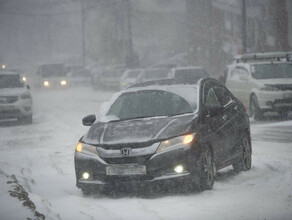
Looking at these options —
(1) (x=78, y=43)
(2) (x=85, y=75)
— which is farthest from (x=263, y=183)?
(1) (x=78, y=43)

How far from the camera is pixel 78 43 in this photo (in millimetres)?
126812

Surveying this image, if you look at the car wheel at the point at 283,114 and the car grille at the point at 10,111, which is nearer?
the car wheel at the point at 283,114

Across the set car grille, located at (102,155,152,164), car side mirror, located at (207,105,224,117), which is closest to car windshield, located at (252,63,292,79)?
car side mirror, located at (207,105,224,117)

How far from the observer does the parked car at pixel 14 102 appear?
21625mm

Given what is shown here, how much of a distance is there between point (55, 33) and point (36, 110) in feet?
331

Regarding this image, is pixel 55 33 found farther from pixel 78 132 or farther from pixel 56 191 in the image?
pixel 56 191

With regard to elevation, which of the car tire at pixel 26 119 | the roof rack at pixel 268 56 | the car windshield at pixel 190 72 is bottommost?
the car tire at pixel 26 119

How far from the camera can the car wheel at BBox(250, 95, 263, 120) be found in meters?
20.0

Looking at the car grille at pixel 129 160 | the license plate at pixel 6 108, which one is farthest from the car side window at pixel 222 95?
the license plate at pixel 6 108

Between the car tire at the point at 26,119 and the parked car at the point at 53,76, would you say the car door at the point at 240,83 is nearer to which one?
the car tire at the point at 26,119

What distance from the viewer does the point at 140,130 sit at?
8.68m

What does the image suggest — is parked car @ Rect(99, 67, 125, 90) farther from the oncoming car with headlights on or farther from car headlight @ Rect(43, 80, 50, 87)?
the oncoming car with headlights on

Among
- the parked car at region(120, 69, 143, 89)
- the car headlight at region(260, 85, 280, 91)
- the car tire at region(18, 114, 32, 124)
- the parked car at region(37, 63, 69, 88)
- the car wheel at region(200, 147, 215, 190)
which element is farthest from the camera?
the parked car at region(37, 63, 69, 88)

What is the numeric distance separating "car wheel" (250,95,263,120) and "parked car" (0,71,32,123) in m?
7.11
